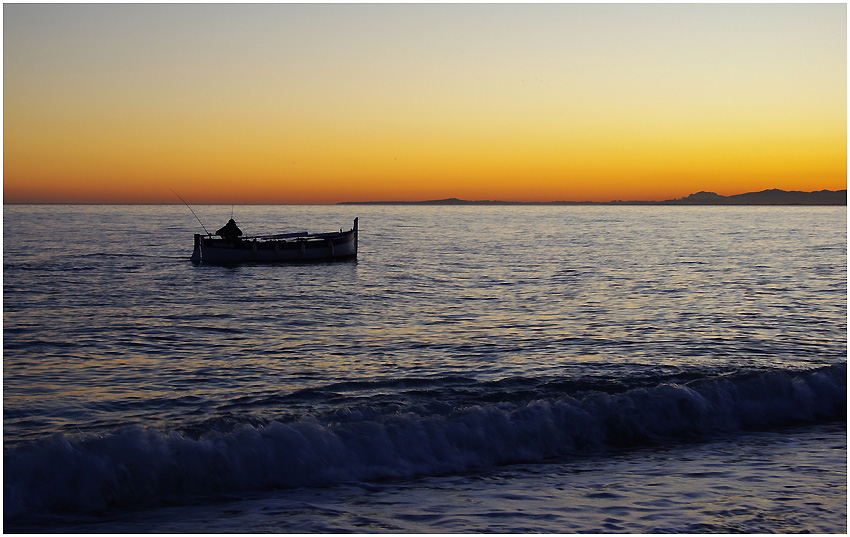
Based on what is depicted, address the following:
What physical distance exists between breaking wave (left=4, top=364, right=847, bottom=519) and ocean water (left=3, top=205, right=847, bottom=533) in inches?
1.3

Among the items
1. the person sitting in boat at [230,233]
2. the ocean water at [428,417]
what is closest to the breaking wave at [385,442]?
the ocean water at [428,417]

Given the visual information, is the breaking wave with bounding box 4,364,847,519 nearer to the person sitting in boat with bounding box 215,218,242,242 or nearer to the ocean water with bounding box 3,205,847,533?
the ocean water with bounding box 3,205,847,533

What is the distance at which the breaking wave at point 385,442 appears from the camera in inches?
379

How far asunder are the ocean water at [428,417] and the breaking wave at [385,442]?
3cm

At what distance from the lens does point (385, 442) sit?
11.1 metres

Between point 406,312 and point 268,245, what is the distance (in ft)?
80.4

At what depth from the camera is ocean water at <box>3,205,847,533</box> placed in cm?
880

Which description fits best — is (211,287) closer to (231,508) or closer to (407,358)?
(407,358)

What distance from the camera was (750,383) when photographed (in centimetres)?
1400

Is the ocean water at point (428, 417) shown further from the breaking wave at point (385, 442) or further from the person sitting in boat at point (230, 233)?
the person sitting in boat at point (230, 233)

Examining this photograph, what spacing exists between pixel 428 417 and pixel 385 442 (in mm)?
1321

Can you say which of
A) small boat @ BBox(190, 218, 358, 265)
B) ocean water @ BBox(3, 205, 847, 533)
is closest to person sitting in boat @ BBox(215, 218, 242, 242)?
small boat @ BBox(190, 218, 358, 265)

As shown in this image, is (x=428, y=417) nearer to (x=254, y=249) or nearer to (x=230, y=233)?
(x=254, y=249)

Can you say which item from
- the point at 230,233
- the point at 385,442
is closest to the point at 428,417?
the point at 385,442
